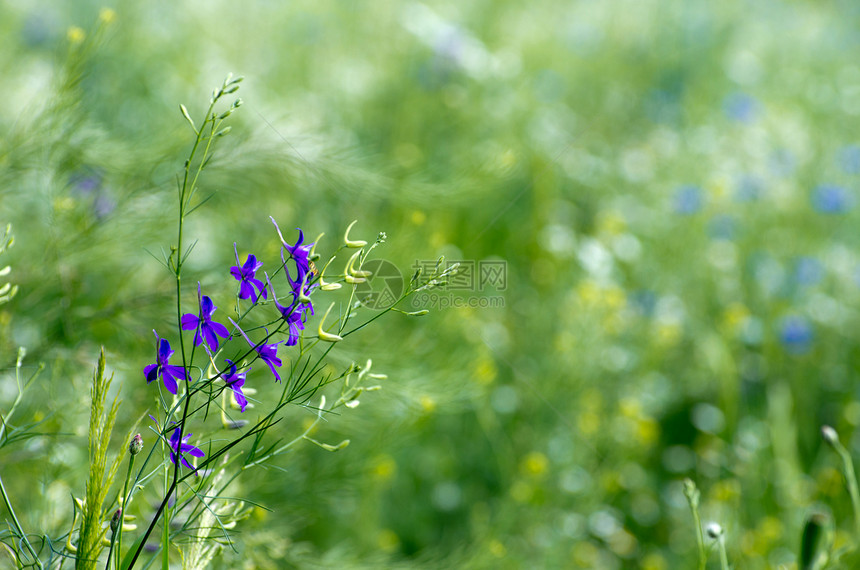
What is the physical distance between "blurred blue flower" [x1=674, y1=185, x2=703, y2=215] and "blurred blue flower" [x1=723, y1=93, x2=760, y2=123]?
667 mm

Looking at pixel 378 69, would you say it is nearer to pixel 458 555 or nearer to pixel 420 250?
pixel 420 250

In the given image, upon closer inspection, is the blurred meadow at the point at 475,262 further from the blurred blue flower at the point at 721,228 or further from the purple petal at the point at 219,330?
the purple petal at the point at 219,330

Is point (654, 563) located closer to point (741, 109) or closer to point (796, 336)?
point (796, 336)

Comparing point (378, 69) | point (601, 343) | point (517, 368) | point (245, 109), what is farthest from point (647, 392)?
point (378, 69)

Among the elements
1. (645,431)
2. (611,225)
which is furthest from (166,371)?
(611,225)

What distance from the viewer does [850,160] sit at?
2.09m

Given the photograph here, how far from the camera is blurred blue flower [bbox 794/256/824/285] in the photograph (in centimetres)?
181

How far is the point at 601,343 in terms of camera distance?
152cm

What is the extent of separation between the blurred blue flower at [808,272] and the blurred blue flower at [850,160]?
43cm

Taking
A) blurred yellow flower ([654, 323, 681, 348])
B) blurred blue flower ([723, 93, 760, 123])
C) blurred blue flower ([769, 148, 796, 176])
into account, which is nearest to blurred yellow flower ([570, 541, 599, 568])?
blurred yellow flower ([654, 323, 681, 348])

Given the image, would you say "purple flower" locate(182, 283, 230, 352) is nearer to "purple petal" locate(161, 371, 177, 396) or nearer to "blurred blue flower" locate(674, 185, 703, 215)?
"purple petal" locate(161, 371, 177, 396)

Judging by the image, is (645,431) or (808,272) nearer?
(645,431)

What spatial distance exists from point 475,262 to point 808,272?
95cm

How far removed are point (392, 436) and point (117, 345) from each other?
0.45 metres
